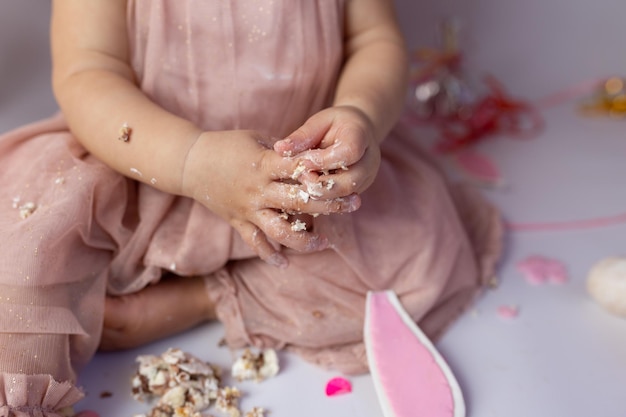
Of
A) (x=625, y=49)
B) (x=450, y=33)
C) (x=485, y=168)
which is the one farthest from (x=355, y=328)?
(x=625, y=49)

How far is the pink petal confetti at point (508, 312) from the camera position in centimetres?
95

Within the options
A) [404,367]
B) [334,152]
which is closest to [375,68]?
[334,152]

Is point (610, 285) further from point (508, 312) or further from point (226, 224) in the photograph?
point (226, 224)

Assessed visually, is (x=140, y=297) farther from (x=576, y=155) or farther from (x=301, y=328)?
(x=576, y=155)

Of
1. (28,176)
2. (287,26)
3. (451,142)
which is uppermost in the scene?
(287,26)

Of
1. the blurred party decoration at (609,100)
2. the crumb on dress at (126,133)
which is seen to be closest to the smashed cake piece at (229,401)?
the crumb on dress at (126,133)

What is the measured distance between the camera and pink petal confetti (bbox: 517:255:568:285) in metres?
1.01

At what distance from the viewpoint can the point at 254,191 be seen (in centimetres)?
75

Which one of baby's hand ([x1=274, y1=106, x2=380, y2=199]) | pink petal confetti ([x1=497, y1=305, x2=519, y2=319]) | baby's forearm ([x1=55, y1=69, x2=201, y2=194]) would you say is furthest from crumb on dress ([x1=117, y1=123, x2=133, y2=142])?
pink petal confetti ([x1=497, y1=305, x2=519, y2=319])

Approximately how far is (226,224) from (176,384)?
169 mm

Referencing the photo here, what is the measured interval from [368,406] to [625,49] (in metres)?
1.01

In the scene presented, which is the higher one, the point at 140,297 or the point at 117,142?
the point at 117,142

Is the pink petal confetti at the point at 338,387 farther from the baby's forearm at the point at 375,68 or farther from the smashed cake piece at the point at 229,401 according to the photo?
the baby's forearm at the point at 375,68

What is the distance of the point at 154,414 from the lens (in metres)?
0.80
